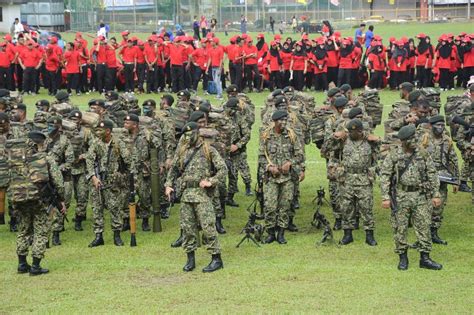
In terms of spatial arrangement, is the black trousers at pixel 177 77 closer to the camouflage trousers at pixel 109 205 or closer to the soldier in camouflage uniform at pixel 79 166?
the soldier in camouflage uniform at pixel 79 166

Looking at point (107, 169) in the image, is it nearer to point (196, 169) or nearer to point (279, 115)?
point (196, 169)

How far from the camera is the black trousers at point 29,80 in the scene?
29.9 metres

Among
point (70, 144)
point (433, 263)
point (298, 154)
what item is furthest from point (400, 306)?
point (70, 144)

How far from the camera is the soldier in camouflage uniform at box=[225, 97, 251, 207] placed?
16.4m

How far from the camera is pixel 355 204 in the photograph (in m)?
13.7

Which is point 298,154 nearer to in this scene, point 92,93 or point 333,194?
point 333,194

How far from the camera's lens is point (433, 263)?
39.8ft

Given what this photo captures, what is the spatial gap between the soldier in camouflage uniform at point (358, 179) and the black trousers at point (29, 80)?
18601mm

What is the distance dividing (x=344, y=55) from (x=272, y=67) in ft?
8.11

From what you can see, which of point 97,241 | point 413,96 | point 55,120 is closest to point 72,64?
point 55,120

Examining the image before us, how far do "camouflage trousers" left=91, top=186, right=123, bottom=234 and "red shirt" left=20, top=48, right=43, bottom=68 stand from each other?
17.1 m

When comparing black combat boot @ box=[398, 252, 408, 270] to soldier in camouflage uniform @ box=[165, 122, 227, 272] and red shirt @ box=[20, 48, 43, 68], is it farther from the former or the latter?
red shirt @ box=[20, 48, 43, 68]

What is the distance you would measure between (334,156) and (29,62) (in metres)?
17.9

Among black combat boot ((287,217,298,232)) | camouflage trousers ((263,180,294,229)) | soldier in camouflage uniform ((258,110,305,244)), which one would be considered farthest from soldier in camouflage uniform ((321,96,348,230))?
camouflage trousers ((263,180,294,229))
